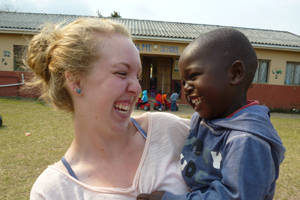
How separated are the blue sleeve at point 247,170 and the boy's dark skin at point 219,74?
0.28 meters

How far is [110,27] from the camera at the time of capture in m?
1.46

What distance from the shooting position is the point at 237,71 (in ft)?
4.31

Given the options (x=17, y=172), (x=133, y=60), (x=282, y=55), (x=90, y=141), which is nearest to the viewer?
(x=133, y=60)

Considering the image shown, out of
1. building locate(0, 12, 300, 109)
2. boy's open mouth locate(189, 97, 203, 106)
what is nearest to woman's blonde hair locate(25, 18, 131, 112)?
boy's open mouth locate(189, 97, 203, 106)

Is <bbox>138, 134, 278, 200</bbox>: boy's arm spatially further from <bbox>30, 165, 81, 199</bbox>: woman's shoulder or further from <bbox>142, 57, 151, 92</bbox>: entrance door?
<bbox>142, 57, 151, 92</bbox>: entrance door

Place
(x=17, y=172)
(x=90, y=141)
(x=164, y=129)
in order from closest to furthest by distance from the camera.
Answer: (x=90, y=141)
(x=164, y=129)
(x=17, y=172)

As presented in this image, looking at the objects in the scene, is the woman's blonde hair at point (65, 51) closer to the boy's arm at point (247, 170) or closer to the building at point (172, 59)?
the boy's arm at point (247, 170)

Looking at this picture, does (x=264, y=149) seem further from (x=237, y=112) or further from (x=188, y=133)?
(x=188, y=133)

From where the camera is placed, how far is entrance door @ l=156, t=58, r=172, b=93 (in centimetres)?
1436

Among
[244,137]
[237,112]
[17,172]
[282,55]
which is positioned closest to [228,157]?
[244,137]

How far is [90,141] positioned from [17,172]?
118 inches

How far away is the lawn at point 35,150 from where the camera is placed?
3.38 metres

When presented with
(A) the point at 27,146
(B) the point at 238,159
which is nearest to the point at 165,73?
(A) the point at 27,146

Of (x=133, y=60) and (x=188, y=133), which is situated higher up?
(x=133, y=60)
